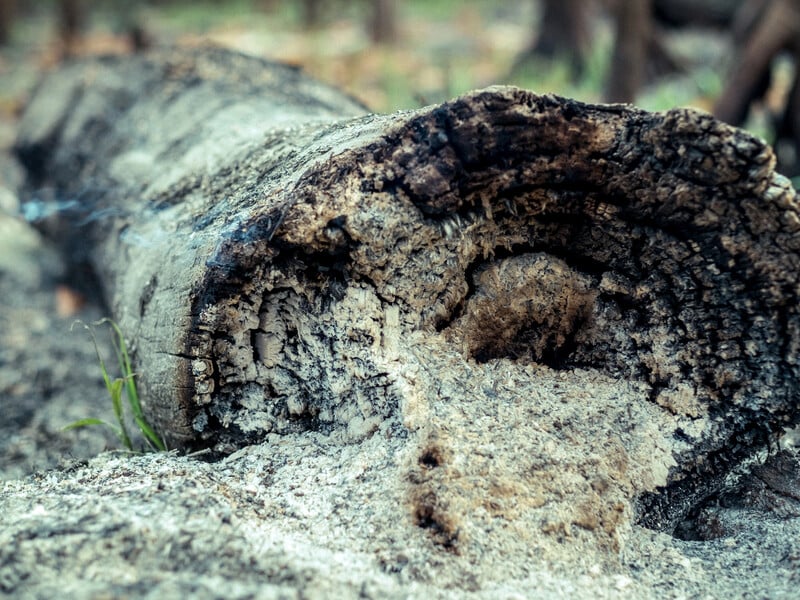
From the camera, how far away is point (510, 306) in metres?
1.48

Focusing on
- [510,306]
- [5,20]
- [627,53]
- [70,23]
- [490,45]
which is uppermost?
[490,45]

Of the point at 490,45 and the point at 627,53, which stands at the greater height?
the point at 490,45

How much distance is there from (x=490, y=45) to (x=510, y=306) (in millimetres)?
6878

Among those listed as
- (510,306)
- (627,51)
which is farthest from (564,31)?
(510,306)

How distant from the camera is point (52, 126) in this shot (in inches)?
123

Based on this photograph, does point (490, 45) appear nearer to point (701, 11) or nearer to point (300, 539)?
point (701, 11)

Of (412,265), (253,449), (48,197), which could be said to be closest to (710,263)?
(412,265)

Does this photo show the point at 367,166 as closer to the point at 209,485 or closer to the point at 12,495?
the point at 209,485

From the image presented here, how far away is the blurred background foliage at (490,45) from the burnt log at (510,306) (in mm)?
795

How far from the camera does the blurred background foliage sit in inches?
149

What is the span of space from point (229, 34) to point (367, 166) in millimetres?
7275

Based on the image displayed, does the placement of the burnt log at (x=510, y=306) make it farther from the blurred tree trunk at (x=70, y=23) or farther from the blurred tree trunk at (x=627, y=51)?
the blurred tree trunk at (x=70, y=23)

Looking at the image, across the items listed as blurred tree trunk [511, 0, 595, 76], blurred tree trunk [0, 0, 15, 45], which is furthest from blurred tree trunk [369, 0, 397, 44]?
blurred tree trunk [0, 0, 15, 45]

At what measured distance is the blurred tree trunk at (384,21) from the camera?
7.39 meters
